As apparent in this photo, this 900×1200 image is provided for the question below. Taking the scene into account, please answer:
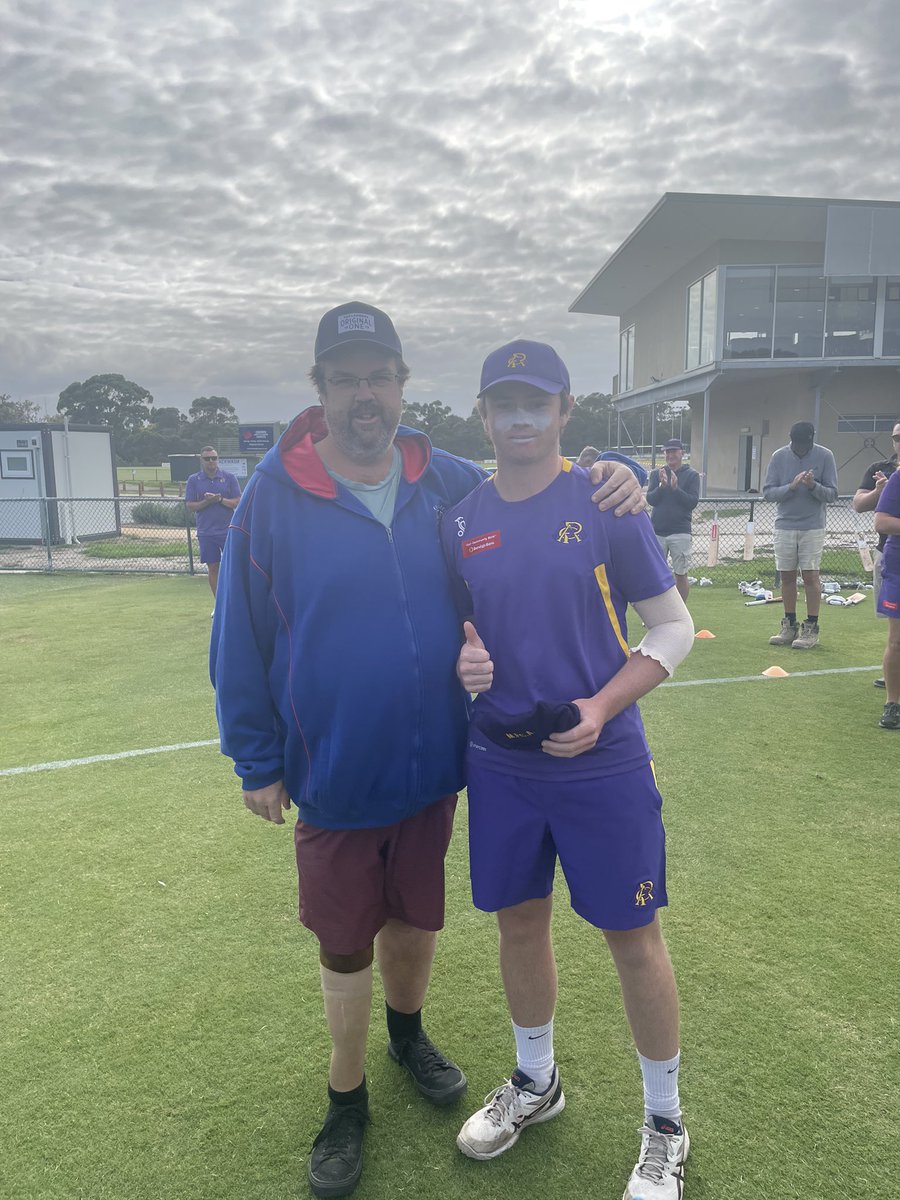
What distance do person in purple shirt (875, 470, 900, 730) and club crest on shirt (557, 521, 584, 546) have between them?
3.89 m

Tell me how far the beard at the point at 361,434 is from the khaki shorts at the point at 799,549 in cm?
644

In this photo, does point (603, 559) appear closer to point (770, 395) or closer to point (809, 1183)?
point (809, 1183)

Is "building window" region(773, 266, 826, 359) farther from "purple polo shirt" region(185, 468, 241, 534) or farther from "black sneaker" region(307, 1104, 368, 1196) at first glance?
"black sneaker" region(307, 1104, 368, 1196)

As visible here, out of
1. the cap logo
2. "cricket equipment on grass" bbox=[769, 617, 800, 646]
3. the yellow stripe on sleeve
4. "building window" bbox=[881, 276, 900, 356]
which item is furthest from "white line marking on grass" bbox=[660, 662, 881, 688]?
"building window" bbox=[881, 276, 900, 356]

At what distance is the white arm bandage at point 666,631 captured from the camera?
2027 millimetres

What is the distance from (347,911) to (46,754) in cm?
396

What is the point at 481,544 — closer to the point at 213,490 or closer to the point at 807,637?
the point at 807,637

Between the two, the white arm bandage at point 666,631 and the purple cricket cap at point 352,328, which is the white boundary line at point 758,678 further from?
the purple cricket cap at point 352,328

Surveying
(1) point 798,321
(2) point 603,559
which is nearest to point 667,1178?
(2) point 603,559

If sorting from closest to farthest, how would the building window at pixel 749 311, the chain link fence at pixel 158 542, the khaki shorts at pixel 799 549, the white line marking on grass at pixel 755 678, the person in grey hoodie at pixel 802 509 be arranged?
1. the white line marking on grass at pixel 755 678
2. the person in grey hoodie at pixel 802 509
3. the khaki shorts at pixel 799 549
4. the chain link fence at pixel 158 542
5. the building window at pixel 749 311

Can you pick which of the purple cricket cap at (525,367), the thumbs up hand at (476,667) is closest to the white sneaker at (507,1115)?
the thumbs up hand at (476,667)

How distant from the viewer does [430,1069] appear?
2.45 metres

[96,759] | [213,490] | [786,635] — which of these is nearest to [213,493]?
[213,490]

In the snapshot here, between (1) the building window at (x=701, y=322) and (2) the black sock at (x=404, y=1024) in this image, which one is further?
(1) the building window at (x=701, y=322)
